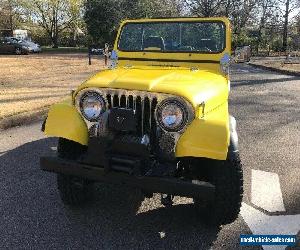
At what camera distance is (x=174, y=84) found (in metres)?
3.43

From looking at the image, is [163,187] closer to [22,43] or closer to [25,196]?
[25,196]

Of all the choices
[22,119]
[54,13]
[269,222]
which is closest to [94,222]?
[269,222]

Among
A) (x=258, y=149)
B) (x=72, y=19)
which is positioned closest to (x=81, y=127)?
(x=258, y=149)

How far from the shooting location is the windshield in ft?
15.6

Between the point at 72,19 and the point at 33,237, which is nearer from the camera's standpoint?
the point at 33,237

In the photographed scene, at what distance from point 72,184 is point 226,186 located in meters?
1.50

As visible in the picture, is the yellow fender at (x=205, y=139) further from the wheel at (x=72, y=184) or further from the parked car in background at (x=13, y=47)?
the parked car in background at (x=13, y=47)

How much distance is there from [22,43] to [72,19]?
2032cm

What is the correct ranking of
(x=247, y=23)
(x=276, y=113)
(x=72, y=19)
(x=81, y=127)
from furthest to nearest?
(x=72, y=19), (x=247, y=23), (x=276, y=113), (x=81, y=127)

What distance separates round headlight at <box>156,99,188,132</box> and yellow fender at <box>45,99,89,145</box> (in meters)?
0.76

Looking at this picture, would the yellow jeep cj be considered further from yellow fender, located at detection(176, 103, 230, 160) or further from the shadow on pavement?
the shadow on pavement

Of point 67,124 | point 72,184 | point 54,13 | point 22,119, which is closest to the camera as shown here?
point 67,124

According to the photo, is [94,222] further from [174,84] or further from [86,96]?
[174,84]

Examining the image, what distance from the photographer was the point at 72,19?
48.2 meters
